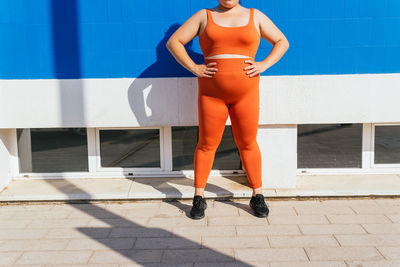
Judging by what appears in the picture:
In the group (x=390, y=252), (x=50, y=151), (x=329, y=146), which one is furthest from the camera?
(x=50, y=151)

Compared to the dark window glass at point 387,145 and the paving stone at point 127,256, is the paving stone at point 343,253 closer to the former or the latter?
the paving stone at point 127,256

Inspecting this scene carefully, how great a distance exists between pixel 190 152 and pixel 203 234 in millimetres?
1697

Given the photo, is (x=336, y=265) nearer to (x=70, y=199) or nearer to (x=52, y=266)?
(x=52, y=266)

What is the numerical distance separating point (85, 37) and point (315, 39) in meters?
2.19

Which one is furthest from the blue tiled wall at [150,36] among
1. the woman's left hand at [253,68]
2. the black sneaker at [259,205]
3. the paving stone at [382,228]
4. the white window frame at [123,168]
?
the paving stone at [382,228]

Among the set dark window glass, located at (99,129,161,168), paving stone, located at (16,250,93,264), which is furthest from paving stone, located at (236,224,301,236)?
dark window glass, located at (99,129,161,168)

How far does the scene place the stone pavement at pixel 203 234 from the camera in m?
2.76

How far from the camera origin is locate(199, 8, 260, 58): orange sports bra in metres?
3.33

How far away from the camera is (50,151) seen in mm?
5324

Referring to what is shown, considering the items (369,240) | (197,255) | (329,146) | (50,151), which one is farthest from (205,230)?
(50,151)

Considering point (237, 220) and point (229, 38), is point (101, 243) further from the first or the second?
point (229, 38)

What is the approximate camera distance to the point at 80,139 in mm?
4816

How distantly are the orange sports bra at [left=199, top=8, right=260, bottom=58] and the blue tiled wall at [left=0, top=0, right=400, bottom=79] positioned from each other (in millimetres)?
576

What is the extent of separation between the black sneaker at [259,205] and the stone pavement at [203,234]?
54 millimetres
